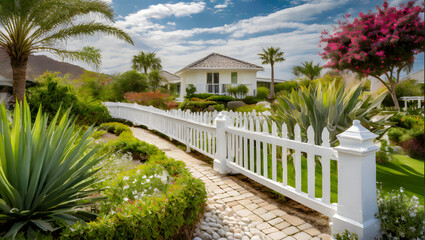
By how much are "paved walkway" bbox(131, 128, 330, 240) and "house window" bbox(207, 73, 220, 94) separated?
2199 centimetres

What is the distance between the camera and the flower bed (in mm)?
2002

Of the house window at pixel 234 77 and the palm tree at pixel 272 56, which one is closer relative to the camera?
the house window at pixel 234 77

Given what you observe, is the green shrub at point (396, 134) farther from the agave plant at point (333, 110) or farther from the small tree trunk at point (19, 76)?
the small tree trunk at point (19, 76)

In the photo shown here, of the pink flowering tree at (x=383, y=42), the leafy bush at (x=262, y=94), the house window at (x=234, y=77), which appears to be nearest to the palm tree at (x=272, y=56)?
the leafy bush at (x=262, y=94)

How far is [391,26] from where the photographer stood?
1259 centimetres

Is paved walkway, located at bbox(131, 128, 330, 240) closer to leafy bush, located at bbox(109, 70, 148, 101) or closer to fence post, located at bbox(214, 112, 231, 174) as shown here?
fence post, located at bbox(214, 112, 231, 174)

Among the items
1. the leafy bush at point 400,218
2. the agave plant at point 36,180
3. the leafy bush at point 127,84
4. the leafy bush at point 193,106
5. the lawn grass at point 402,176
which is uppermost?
the leafy bush at point 127,84

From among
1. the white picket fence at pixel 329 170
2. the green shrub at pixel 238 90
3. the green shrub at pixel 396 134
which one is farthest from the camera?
the green shrub at pixel 238 90

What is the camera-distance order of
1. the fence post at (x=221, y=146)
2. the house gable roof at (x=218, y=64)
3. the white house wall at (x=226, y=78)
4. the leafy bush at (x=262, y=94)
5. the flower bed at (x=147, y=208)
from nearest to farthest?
the flower bed at (x=147, y=208) < the fence post at (x=221, y=146) < the house gable roof at (x=218, y=64) < the white house wall at (x=226, y=78) < the leafy bush at (x=262, y=94)

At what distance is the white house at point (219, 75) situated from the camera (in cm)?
2620

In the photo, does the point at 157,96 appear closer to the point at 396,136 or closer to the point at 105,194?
the point at 396,136

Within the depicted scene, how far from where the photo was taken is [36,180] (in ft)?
7.06

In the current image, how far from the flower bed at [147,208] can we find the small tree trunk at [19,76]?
8.96 meters

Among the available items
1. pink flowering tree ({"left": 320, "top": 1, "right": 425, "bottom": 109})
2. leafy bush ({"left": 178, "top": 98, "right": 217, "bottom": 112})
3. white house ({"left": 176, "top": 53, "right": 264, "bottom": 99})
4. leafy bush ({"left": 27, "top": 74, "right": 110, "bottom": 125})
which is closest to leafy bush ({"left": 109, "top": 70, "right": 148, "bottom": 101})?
white house ({"left": 176, "top": 53, "right": 264, "bottom": 99})
